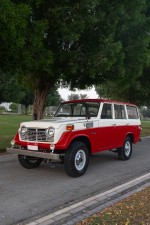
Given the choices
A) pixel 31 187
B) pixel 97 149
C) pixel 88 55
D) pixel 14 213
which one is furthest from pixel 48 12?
pixel 14 213

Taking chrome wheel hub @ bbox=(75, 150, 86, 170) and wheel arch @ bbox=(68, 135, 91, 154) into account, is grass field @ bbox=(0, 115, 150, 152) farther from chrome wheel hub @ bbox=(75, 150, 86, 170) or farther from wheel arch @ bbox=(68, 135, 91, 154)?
chrome wheel hub @ bbox=(75, 150, 86, 170)

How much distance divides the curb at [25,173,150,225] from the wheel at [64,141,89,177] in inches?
50.3

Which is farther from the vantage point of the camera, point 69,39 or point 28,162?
point 69,39

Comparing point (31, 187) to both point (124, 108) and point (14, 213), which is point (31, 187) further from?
point (124, 108)

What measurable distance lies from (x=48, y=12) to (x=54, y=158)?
515cm

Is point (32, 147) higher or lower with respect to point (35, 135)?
lower

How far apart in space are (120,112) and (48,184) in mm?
4293

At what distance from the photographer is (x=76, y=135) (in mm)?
7918

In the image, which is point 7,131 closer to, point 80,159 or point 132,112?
point 132,112

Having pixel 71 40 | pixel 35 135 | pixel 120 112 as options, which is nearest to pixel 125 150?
pixel 120 112

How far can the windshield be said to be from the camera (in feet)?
30.7

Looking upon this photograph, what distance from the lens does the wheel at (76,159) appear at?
25.2 ft

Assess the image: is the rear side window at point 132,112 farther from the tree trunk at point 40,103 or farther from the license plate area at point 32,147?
the license plate area at point 32,147

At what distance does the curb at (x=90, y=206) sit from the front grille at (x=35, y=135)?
2268 millimetres
